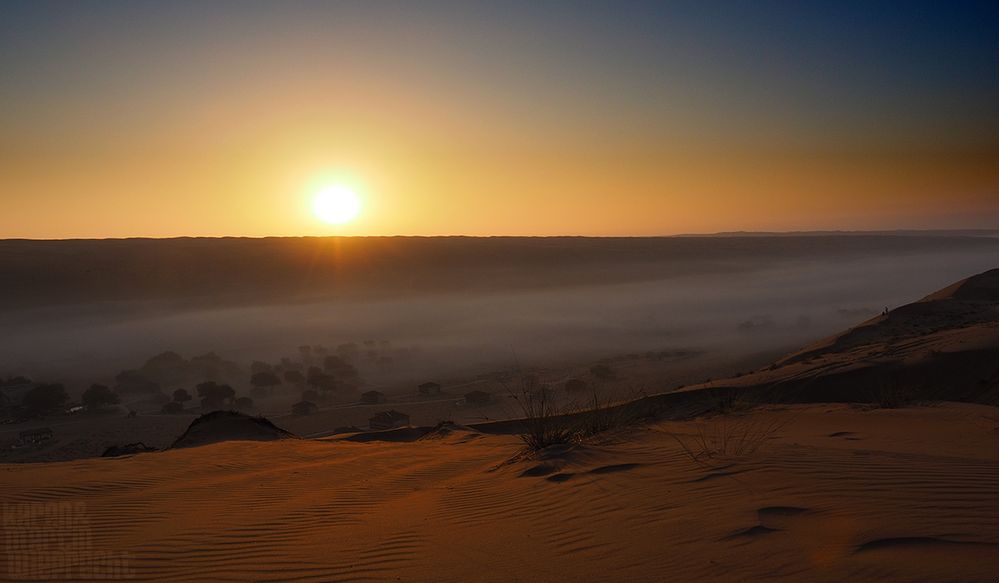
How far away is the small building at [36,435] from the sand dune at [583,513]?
12977mm

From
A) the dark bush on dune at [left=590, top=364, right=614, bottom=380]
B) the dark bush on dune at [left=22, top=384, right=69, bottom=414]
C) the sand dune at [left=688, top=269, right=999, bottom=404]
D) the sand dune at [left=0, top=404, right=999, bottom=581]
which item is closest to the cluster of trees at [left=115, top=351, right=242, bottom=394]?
the dark bush on dune at [left=22, top=384, right=69, bottom=414]

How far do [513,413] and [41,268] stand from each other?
69.1 metres

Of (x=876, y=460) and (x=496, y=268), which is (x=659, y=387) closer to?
(x=876, y=460)

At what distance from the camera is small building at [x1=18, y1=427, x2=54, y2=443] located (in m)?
17.8

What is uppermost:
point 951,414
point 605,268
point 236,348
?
point 605,268

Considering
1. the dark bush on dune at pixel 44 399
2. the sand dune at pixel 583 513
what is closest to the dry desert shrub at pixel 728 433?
the sand dune at pixel 583 513

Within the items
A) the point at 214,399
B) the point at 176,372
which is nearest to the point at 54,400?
the point at 214,399

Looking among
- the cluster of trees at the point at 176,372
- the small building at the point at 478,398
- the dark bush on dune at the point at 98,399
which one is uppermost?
the cluster of trees at the point at 176,372

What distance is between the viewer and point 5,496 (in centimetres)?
610

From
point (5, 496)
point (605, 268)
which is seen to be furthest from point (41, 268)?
point (5, 496)

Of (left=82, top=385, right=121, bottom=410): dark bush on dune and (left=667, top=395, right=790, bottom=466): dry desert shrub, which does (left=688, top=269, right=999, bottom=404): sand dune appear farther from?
(left=82, top=385, right=121, bottom=410): dark bush on dune

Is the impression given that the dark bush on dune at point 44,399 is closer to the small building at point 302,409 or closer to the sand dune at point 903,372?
the small building at point 302,409

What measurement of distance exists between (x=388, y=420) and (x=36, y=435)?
10180 millimetres

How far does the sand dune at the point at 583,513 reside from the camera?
11.3ft
